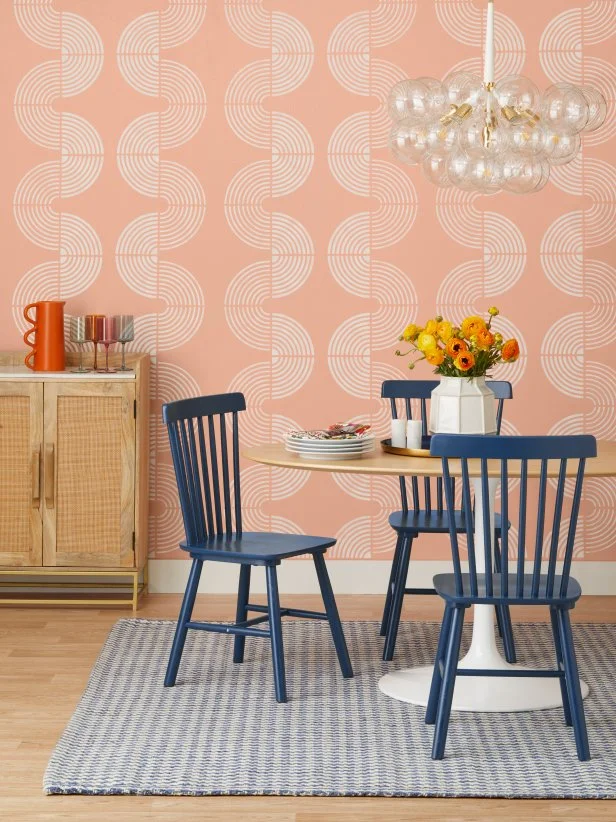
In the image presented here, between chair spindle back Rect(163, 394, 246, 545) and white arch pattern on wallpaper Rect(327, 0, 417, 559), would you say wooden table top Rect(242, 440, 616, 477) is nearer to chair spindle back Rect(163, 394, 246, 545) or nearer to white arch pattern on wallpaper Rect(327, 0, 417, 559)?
chair spindle back Rect(163, 394, 246, 545)

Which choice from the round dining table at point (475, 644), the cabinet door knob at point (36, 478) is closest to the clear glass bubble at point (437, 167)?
the round dining table at point (475, 644)

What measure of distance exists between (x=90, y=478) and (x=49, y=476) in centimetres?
16

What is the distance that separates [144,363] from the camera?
4.67m

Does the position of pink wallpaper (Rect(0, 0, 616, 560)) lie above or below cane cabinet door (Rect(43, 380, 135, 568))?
above

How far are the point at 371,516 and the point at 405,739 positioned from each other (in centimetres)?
184

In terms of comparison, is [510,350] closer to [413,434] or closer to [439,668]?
[413,434]

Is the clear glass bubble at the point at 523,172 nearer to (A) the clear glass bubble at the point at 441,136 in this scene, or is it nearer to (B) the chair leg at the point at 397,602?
(A) the clear glass bubble at the point at 441,136

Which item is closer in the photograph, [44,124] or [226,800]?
[226,800]

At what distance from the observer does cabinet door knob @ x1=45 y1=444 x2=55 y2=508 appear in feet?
14.7

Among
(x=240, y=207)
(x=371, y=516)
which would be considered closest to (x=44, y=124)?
(x=240, y=207)

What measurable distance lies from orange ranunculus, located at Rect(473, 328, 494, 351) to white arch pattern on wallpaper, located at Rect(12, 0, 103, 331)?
6.77ft

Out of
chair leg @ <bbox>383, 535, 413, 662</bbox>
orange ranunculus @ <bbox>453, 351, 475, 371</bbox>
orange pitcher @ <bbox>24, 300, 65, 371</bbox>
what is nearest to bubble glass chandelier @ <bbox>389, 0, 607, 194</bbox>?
orange ranunculus @ <bbox>453, 351, 475, 371</bbox>

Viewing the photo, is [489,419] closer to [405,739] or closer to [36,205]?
[405,739]

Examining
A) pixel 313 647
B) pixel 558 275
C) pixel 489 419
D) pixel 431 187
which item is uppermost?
pixel 431 187
